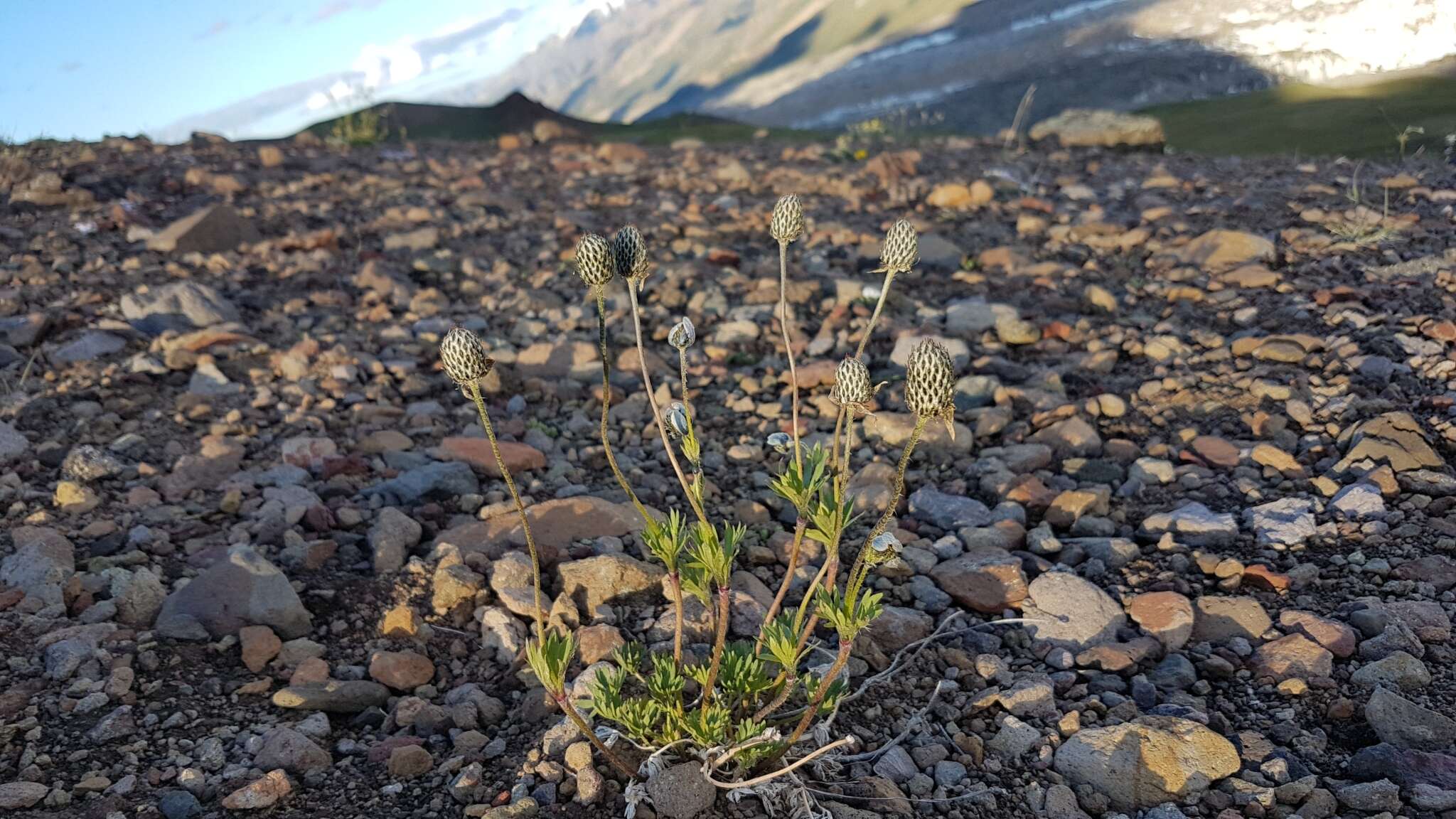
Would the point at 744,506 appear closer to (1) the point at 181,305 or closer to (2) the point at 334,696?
(2) the point at 334,696

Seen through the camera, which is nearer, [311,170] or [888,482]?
[888,482]

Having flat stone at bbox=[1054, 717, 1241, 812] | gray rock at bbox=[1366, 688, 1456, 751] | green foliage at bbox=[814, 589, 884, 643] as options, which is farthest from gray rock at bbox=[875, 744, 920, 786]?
gray rock at bbox=[1366, 688, 1456, 751]

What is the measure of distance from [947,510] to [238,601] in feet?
9.87

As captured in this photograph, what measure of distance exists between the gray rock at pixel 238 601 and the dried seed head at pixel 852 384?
7.59 ft

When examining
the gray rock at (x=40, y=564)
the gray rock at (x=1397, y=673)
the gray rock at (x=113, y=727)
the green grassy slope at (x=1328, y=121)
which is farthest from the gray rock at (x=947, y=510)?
the green grassy slope at (x=1328, y=121)

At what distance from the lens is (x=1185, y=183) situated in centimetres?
926

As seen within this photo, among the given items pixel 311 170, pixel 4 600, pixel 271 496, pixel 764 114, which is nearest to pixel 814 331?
pixel 271 496

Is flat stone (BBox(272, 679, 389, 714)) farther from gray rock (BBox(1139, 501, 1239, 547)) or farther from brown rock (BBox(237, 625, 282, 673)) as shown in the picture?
gray rock (BBox(1139, 501, 1239, 547))

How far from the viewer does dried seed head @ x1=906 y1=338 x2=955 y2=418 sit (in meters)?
2.38

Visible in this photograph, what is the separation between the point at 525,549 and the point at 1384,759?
3.02m

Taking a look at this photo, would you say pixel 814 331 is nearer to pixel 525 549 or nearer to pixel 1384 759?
pixel 525 549

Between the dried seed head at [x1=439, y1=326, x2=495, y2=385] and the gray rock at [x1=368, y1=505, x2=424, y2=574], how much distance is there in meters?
1.60

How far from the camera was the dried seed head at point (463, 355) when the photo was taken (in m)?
2.48

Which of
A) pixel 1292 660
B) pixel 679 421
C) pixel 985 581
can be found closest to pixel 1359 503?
pixel 1292 660
